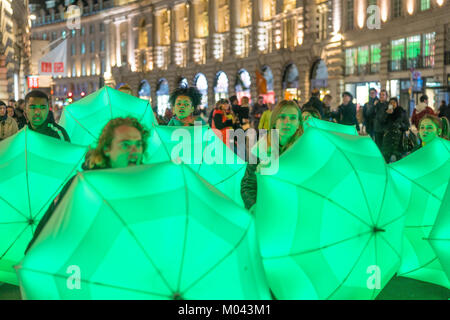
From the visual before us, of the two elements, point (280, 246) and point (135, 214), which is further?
point (280, 246)

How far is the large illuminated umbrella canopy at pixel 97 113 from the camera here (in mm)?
7656

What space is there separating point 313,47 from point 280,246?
42.9m

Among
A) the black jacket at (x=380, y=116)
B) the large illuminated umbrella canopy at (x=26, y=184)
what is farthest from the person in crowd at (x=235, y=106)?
the large illuminated umbrella canopy at (x=26, y=184)

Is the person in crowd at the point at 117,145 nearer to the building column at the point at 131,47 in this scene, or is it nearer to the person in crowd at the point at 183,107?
the person in crowd at the point at 183,107

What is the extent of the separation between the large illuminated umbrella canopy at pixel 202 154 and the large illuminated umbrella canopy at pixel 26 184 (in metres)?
0.79

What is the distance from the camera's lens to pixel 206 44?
2648 inches

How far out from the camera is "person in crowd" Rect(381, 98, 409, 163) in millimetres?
13805

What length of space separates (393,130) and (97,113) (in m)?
8.58

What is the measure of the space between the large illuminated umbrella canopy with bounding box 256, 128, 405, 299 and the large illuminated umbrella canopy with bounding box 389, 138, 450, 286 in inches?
40.2

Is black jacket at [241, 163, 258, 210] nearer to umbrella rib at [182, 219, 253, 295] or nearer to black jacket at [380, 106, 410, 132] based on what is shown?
umbrella rib at [182, 219, 253, 295]

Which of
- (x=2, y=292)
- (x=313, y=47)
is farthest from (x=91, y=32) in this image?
(x=2, y=292)

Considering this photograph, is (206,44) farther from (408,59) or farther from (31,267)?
(31,267)
